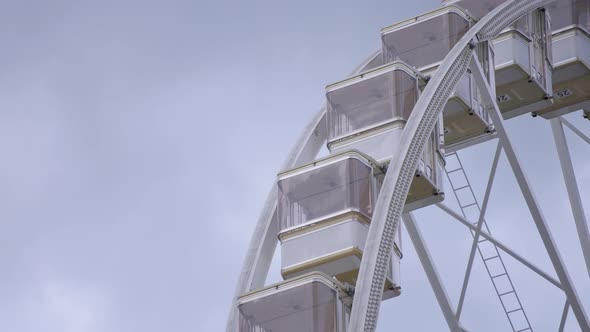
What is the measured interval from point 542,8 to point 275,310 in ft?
17.9

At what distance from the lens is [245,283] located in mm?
16328

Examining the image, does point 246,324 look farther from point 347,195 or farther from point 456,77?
point 456,77

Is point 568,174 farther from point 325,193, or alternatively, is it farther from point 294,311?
point 294,311

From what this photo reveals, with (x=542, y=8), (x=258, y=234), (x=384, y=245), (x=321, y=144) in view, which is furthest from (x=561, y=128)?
(x=384, y=245)

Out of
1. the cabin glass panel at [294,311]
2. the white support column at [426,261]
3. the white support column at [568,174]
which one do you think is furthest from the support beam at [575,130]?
the cabin glass panel at [294,311]

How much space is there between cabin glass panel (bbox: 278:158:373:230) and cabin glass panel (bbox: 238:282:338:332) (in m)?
1.17

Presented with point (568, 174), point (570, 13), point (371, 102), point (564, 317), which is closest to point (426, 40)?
point (371, 102)

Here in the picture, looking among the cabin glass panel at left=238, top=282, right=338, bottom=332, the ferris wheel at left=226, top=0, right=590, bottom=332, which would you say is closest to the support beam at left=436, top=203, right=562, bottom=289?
the ferris wheel at left=226, top=0, right=590, bottom=332

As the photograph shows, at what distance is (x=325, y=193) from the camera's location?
624 inches

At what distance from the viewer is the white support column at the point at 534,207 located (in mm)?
16875

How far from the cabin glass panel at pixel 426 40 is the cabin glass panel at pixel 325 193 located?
215cm

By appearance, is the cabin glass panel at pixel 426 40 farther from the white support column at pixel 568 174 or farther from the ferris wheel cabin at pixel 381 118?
the white support column at pixel 568 174

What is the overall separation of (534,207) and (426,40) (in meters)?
1.95

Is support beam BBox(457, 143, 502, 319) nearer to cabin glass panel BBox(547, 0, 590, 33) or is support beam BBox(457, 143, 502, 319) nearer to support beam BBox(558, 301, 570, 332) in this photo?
support beam BBox(558, 301, 570, 332)
